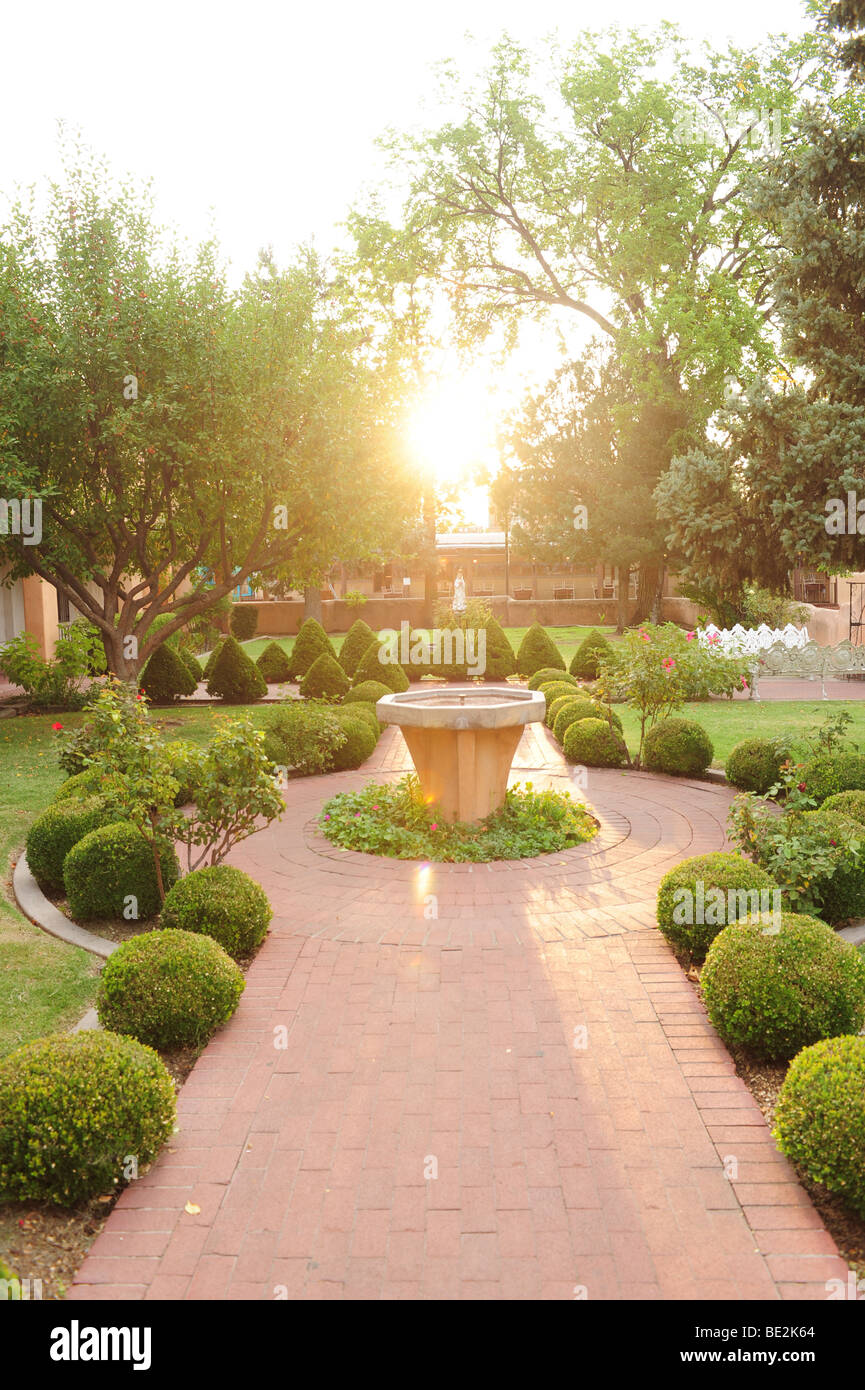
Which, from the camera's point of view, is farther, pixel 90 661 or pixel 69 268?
pixel 90 661

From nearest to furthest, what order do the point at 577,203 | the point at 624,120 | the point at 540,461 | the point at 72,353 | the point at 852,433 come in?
the point at 852,433, the point at 72,353, the point at 624,120, the point at 577,203, the point at 540,461

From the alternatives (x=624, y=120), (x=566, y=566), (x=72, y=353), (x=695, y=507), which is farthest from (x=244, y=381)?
(x=566, y=566)

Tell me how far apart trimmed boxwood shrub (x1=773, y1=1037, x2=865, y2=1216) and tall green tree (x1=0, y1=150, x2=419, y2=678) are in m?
11.4

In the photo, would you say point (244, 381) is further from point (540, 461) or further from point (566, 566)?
point (566, 566)

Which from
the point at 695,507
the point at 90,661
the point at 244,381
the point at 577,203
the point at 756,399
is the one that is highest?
the point at 577,203

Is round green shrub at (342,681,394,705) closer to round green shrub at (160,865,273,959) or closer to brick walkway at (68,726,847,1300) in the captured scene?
brick walkway at (68,726,847,1300)

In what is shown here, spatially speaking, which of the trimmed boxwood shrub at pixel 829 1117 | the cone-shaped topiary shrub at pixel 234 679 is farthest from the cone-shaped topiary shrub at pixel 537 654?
the trimmed boxwood shrub at pixel 829 1117

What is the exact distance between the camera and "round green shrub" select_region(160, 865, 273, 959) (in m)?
6.05

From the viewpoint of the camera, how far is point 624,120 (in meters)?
21.7

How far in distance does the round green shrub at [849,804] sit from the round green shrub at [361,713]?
22.3ft

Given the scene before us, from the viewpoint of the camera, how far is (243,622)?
35.0m

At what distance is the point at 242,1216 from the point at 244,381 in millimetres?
11910

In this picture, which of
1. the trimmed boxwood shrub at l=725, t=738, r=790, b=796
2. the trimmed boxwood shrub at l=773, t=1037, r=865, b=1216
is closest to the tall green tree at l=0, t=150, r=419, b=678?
the trimmed boxwood shrub at l=725, t=738, r=790, b=796
